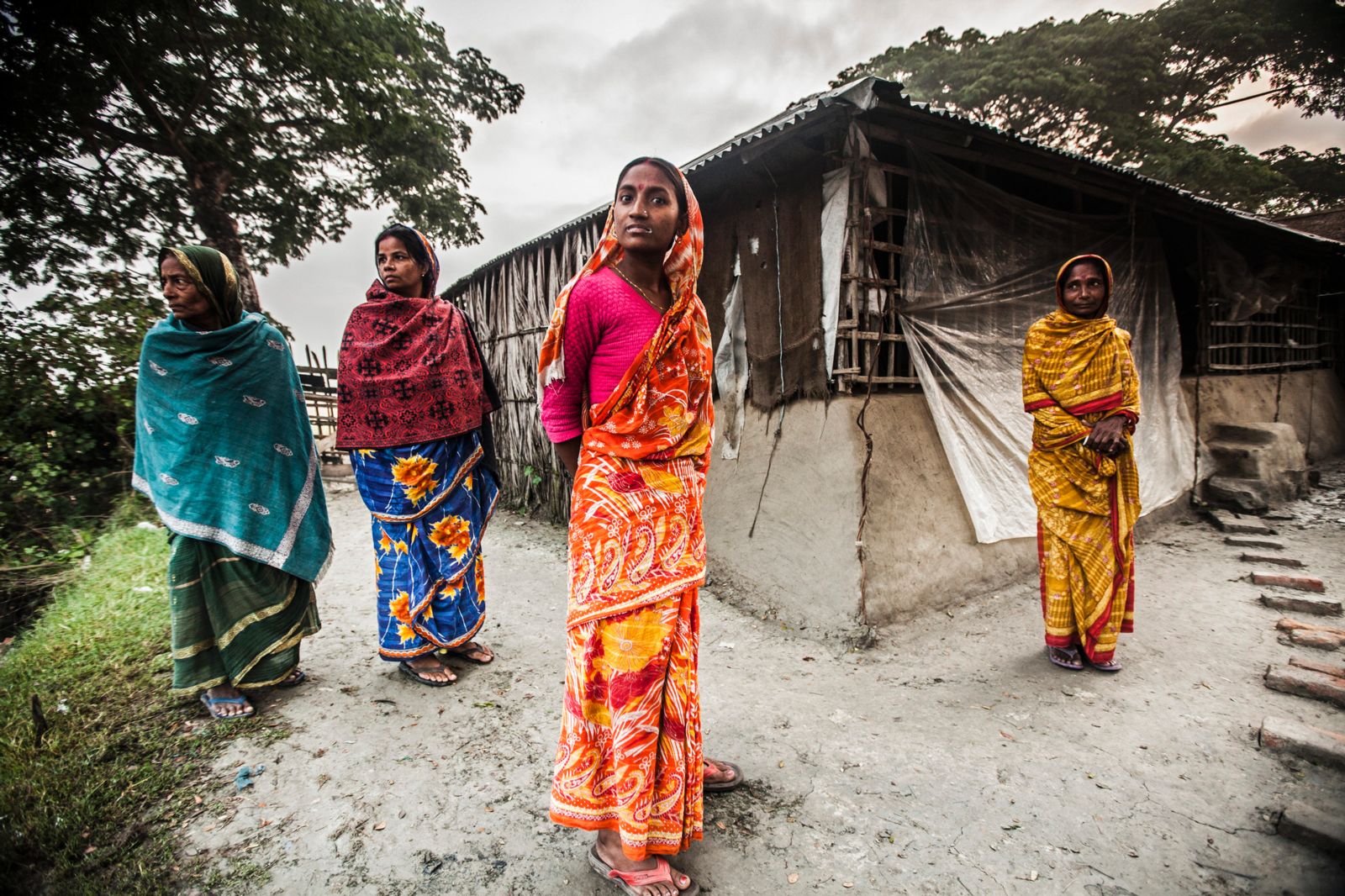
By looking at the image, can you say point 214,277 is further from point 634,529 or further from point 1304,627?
point 1304,627

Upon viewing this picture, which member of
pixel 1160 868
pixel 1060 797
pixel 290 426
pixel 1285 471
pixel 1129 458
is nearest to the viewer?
pixel 1160 868

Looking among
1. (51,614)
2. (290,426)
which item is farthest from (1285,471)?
(51,614)

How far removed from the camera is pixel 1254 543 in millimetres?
5113

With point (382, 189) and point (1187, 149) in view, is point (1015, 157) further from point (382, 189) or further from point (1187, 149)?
point (1187, 149)

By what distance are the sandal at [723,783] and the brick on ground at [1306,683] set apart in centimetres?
275

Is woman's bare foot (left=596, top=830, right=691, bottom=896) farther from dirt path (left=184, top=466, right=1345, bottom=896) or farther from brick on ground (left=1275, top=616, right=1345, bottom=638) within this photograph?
brick on ground (left=1275, top=616, right=1345, bottom=638)

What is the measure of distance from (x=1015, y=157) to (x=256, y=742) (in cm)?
540

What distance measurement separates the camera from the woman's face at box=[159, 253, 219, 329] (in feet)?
7.79

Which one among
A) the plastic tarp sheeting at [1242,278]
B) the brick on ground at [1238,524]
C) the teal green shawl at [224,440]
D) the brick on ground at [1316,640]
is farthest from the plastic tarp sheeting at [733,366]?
the plastic tarp sheeting at [1242,278]

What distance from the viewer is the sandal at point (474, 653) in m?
3.07

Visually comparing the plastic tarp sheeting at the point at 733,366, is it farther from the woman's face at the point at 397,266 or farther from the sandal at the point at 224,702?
the sandal at the point at 224,702

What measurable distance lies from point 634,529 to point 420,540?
5.60 ft

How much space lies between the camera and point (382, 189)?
10984 mm

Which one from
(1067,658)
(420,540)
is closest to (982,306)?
(1067,658)
